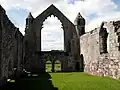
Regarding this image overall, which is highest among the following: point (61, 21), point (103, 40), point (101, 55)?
point (61, 21)

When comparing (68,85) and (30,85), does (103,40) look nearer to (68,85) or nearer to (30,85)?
(68,85)

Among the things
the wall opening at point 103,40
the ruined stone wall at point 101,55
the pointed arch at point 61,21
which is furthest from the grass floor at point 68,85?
the pointed arch at point 61,21

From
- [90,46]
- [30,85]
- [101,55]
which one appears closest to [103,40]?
[101,55]

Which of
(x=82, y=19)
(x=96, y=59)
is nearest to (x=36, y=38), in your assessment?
(x=82, y=19)

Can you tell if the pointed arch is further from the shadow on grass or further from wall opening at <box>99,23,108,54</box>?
the shadow on grass

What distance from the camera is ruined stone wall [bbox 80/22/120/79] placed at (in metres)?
15.3

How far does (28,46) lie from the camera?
27.6 meters

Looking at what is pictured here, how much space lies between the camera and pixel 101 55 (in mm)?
18562

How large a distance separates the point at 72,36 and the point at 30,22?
4.86 meters

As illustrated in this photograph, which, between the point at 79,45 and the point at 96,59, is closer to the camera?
the point at 96,59

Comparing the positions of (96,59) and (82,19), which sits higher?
(82,19)

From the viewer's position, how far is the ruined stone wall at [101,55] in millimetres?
15296

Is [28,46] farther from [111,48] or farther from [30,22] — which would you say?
[111,48]

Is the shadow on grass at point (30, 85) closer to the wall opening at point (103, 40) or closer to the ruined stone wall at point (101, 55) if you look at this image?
the ruined stone wall at point (101, 55)
